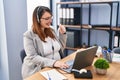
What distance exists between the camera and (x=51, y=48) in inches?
75.6

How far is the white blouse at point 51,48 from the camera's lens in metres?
1.88

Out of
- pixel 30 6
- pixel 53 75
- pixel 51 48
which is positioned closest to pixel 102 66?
pixel 53 75

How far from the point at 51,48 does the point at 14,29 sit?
2.99 ft

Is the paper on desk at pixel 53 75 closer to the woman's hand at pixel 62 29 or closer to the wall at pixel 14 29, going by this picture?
the woman's hand at pixel 62 29

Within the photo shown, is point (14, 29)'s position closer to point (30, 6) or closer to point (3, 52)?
point (3, 52)

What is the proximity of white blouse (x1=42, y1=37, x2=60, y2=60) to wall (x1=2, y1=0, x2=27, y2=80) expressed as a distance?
821 mm

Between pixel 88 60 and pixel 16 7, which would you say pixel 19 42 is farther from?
pixel 88 60

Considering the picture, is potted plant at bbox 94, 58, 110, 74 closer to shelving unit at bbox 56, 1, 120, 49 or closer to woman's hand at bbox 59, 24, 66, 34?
woman's hand at bbox 59, 24, 66, 34

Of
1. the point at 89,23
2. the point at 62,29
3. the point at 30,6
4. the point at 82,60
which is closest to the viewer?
the point at 82,60

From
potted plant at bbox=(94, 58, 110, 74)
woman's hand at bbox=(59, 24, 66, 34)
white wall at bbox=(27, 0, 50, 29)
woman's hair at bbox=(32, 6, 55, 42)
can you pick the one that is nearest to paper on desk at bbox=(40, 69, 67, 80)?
potted plant at bbox=(94, 58, 110, 74)

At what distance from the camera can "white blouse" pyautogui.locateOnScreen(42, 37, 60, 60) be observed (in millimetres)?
1884

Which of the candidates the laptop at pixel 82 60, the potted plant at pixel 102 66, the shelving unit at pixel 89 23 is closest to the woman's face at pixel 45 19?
the laptop at pixel 82 60

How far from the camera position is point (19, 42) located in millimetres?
2680

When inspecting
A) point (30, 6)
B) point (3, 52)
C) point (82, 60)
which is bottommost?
point (3, 52)
